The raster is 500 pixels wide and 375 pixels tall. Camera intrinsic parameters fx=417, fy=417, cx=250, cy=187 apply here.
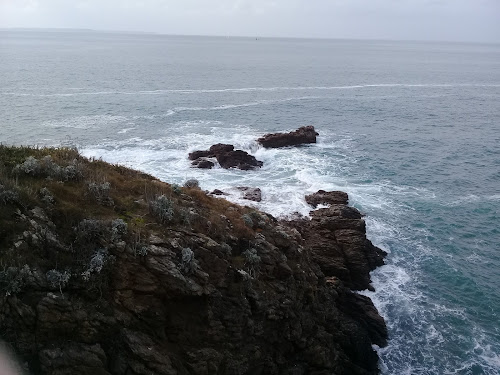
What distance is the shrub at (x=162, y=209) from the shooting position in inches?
639

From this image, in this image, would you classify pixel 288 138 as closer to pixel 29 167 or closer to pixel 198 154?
pixel 198 154

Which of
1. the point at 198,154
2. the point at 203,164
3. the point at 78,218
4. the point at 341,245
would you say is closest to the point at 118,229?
the point at 78,218

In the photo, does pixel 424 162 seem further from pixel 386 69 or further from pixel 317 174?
pixel 386 69

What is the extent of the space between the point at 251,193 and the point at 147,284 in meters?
23.6

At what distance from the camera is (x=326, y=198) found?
3569cm

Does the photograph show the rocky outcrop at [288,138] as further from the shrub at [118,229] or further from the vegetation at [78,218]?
the shrub at [118,229]

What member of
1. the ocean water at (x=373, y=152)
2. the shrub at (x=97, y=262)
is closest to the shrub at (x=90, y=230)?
the shrub at (x=97, y=262)

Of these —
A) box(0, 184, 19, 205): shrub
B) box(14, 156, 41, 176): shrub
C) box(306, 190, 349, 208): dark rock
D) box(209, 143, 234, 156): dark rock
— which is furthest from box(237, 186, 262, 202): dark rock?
box(0, 184, 19, 205): shrub

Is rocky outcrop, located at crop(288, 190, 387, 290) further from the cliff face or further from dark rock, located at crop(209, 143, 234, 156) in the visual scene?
dark rock, located at crop(209, 143, 234, 156)

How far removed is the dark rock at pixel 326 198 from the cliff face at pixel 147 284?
14.2m

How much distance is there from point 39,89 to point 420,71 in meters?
115

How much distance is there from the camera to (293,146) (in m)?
53.4

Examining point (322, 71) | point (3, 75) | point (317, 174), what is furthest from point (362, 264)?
point (322, 71)

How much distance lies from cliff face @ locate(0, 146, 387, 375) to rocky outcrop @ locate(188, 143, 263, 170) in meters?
22.9
